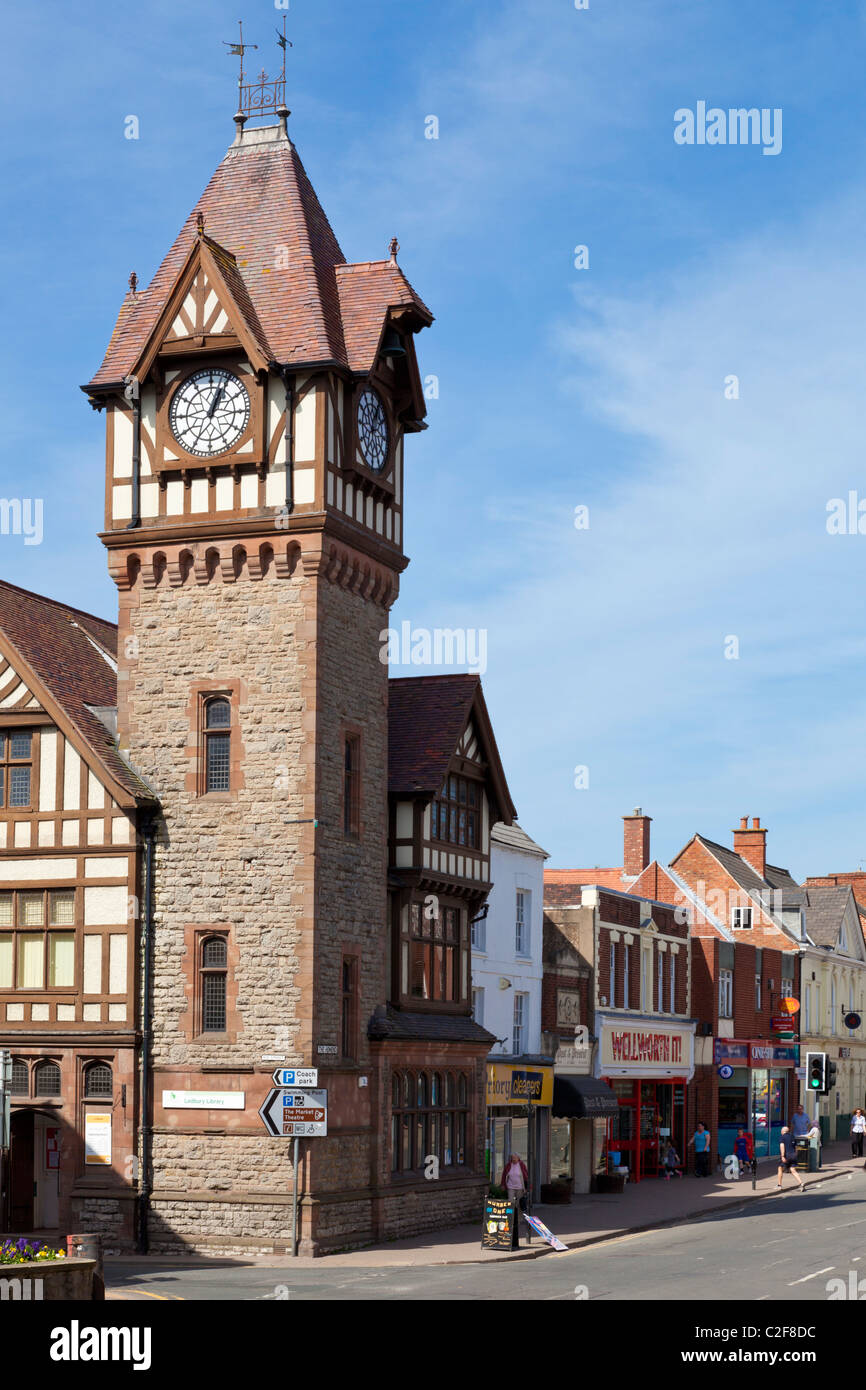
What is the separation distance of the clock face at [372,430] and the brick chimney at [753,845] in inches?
1735

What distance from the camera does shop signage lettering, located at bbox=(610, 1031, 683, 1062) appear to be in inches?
1951

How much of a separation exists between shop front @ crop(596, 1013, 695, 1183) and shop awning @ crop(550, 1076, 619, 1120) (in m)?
1.46

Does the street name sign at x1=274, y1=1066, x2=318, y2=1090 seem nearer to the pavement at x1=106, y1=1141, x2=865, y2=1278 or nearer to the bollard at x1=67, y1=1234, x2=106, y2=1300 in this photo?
the pavement at x1=106, y1=1141, x2=865, y2=1278

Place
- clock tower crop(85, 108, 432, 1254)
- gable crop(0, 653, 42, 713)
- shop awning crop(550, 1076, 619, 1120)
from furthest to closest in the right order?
shop awning crop(550, 1076, 619, 1120) → gable crop(0, 653, 42, 713) → clock tower crop(85, 108, 432, 1254)

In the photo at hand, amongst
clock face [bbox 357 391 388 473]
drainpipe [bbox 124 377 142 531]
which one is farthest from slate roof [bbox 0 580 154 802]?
clock face [bbox 357 391 388 473]

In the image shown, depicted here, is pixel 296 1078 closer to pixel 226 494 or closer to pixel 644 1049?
pixel 226 494

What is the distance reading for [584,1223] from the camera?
3716 cm

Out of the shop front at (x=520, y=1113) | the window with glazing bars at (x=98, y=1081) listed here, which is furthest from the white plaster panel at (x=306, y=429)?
the shop front at (x=520, y=1113)

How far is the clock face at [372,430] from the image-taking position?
3400 centimetres

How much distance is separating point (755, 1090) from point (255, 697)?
1423 inches

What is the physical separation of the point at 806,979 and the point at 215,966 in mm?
44216

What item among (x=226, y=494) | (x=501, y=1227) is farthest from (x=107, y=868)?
(x=501, y=1227)

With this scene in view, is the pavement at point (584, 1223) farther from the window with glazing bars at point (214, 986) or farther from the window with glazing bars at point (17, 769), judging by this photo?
the window with glazing bars at point (17, 769)
